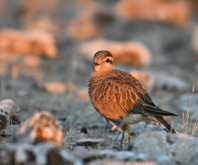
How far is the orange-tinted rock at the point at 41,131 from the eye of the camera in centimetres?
437

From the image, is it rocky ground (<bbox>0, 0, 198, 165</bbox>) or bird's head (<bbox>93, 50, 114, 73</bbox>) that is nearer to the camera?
rocky ground (<bbox>0, 0, 198, 165</bbox>)

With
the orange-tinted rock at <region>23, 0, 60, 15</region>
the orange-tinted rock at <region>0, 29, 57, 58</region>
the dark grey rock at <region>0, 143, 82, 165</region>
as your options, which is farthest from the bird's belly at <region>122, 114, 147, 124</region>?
the orange-tinted rock at <region>23, 0, 60, 15</region>

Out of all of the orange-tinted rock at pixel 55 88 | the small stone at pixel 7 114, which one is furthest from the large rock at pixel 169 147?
the orange-tinted rock at pixel 55 88

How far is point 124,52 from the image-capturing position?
595 inches

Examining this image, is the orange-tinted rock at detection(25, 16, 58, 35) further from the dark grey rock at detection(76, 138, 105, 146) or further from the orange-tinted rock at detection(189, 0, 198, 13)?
the dark grey rock at detection(76, 138, 105, 146)

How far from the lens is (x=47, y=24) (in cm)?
2081

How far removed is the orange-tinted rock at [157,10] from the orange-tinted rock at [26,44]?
29.5 feet

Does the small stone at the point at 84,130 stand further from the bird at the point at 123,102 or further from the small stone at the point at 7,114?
the small stone at the point at 7,114

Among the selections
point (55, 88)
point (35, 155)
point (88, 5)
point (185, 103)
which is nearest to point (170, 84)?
point (185, 103)

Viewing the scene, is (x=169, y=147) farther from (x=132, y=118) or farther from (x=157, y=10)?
(x=157, y=10)

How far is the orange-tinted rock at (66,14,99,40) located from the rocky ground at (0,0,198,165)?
5cm

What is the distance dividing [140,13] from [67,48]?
7.86 m

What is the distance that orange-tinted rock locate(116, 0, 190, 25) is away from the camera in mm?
22441

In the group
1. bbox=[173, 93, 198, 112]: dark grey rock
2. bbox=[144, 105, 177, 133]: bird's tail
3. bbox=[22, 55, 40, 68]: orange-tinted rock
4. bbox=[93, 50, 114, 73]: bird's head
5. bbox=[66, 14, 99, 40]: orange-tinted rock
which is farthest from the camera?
bbox=[66, 14, 99, 40]: orange-tinted rock
